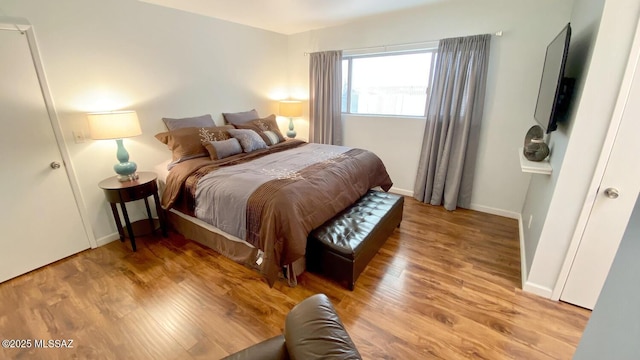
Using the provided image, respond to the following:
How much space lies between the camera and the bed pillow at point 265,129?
11.1 feet

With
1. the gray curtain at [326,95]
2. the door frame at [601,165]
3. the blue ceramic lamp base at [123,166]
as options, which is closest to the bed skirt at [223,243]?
the blue ceramic lamp base at [123,166]

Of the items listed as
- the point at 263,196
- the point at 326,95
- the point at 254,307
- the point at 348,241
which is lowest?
the point at 254,307

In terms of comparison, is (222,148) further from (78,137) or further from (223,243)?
(78,137)

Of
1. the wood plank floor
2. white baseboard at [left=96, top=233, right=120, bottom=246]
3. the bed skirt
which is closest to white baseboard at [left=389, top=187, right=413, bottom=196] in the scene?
the wood plank floor

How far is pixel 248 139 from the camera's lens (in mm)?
3082

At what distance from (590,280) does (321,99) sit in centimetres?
350

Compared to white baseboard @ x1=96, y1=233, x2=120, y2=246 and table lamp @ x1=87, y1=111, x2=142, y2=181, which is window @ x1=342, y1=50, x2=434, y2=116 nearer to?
table lamp @ x1=87, y1=111, x2=142, y2=181

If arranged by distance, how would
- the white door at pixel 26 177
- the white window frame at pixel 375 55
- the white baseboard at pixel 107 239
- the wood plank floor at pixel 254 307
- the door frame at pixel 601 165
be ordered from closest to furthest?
the door frame at pixel 601 165 → the wood plank floor at pixel 254 307 → the white door at pixel 26 177 → the white baseboard at pixel 107 239 → the white window frame at pixel 375 55

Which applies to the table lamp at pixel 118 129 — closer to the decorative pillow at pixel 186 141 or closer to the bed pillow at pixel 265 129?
the decorative pillow at pixel 186 141

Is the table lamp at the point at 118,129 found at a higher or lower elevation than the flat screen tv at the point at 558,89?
lower

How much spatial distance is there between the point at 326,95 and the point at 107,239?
3224 millimetres

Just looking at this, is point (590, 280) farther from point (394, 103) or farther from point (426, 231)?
point (394, 103)

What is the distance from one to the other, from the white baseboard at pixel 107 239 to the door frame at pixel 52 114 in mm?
34

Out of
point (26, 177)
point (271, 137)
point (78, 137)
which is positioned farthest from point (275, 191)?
point (26, 177)
